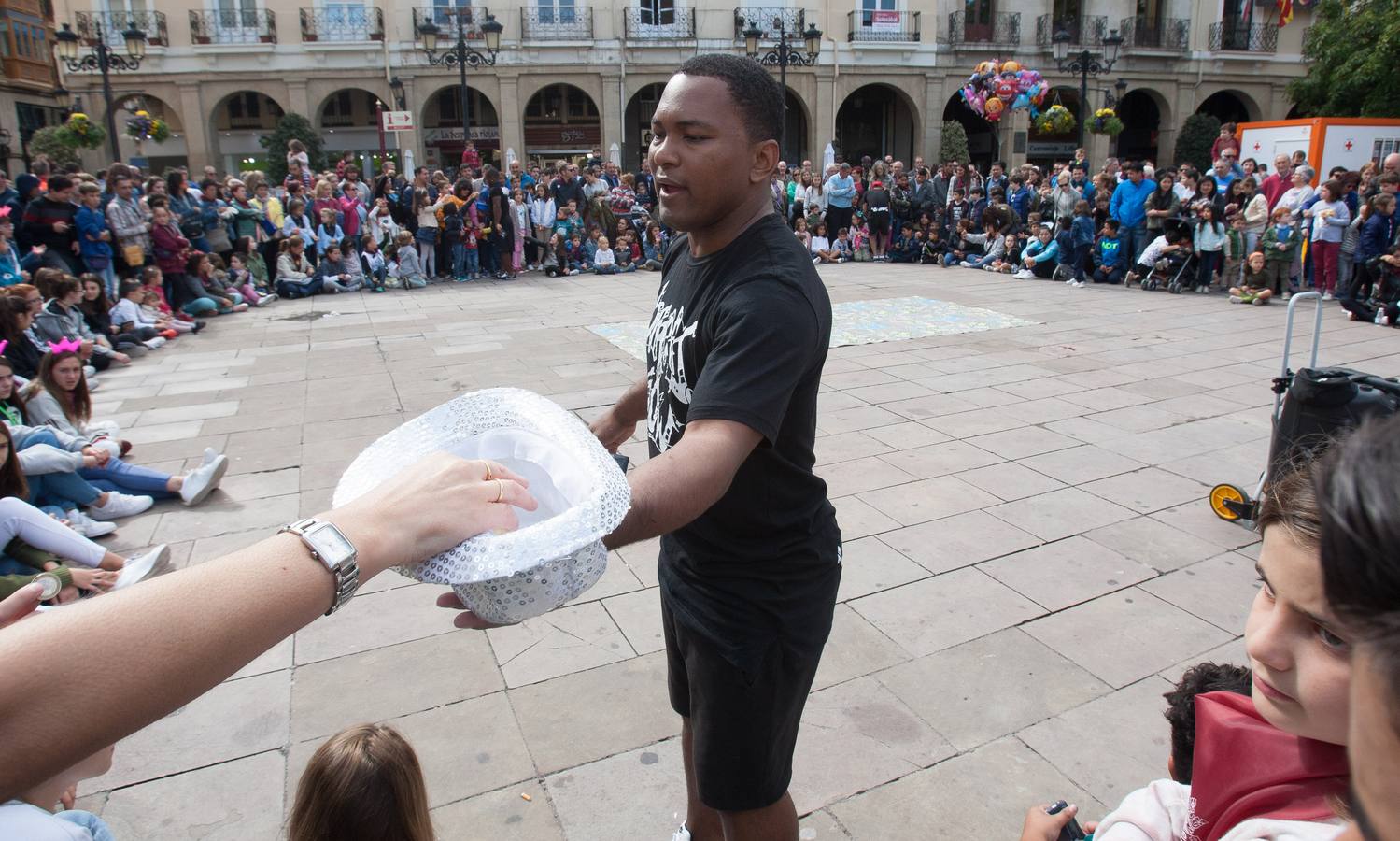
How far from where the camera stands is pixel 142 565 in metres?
4.11

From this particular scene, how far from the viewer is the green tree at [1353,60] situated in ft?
76.3

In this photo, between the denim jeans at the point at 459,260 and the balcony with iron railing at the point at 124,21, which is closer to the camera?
the denim jeans at the point at 459,260

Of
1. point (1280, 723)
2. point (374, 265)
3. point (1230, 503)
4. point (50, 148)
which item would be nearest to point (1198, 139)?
point (374, 265)

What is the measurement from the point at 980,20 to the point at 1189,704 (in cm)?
3164

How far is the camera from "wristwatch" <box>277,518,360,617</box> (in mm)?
924

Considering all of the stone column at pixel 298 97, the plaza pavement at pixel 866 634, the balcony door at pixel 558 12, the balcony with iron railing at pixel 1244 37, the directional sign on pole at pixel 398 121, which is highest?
the balcony door at pixel 558 12

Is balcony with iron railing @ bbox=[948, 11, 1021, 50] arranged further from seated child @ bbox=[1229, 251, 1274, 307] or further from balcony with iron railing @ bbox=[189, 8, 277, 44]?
balcony with iron railing @ bbox=[189, 8, 277, 44]

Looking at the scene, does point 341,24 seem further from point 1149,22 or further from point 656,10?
point 1149,22

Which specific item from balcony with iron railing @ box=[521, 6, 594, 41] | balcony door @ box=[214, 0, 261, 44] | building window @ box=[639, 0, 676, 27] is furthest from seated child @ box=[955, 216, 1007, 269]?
balcony door @ box=[214, 0, 261, 44]

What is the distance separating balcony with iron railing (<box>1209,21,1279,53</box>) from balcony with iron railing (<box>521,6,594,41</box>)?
2081 cm

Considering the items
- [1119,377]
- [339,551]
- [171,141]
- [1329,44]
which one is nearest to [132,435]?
[339,551]

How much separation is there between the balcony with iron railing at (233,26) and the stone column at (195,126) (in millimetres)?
1564

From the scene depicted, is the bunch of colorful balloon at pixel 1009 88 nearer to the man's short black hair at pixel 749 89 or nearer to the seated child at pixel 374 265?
the seated child at pixel 374 265

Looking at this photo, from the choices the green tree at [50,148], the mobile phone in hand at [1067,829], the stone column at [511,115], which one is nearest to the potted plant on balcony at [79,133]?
the green tree at [50,148]
